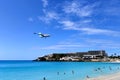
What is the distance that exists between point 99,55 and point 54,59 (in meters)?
35.6

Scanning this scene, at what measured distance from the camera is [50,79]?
153 feet

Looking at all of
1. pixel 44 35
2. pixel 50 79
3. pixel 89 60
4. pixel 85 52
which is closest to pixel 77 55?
pixel 85 52

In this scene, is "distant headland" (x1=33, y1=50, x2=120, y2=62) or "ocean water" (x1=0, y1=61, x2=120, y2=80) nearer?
"ocean water" (x1=0, y1=61, x2=120, y2=80)

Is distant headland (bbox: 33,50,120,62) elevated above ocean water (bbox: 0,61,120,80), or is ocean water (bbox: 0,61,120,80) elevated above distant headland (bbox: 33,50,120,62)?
distant headland (bbox: 33,50,120,62)

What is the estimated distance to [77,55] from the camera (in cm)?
19988

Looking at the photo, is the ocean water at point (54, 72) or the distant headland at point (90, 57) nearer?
the ocean water at point (54, 72)

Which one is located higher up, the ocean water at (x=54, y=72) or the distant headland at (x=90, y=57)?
the distant headland at (x=90, y=57)

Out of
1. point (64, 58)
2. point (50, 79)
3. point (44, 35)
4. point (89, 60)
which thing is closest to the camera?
point (44, 35)

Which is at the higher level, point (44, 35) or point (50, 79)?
point (44, 35)

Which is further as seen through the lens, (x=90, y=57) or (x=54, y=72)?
(x=90, y=57)

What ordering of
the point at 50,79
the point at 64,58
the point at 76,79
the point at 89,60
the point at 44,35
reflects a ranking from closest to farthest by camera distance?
the point at 44,35, the point at 76,79, the point at 50,79, the point at 89,60, the point at 64,58

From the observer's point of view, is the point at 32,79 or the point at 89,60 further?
the point at 89,60

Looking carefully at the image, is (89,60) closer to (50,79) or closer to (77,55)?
(77,55)

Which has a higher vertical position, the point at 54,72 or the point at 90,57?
the point at 90,57
